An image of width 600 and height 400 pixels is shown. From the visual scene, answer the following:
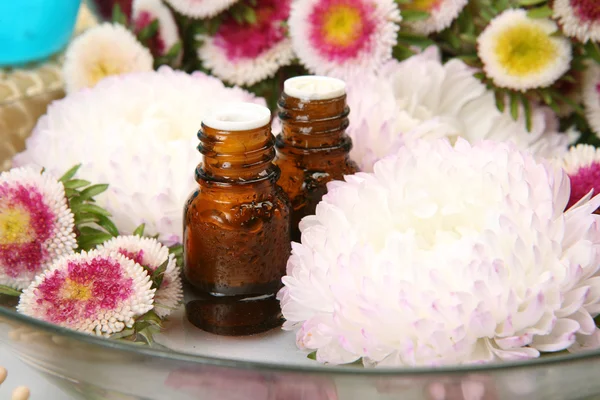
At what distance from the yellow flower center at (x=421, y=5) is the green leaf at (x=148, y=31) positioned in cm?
21

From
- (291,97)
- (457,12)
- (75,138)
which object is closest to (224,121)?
(291,97)

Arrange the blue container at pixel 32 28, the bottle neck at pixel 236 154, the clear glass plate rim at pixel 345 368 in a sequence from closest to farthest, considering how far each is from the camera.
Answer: the clear glass plate rim at pixel 345 368, the bottle neck at pixel 236 154, the blue container at pixel 32 28

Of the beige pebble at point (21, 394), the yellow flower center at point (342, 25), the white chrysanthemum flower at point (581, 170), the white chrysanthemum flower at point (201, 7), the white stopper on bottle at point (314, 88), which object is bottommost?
the beige pebble at point (21, 394)

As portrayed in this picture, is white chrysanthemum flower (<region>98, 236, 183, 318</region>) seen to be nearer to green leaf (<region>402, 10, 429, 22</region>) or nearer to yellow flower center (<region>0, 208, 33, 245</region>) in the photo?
yellow flower center (<region>0, 208, 33, 245</region>)

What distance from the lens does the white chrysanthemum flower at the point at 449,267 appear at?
326mm

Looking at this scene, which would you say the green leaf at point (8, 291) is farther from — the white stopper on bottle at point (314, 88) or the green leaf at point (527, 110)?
the green leaf at point (527, 110)

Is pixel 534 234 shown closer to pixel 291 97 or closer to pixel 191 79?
pixel 291 97

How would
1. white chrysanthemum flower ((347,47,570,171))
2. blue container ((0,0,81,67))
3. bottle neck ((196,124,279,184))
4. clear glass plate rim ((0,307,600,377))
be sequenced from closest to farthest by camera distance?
clear glass plate rim ((0,307,600,377))
bottle neck ((196,124,279,184))
white chrysanthemum flower ((347,47,570,171))
blue container ((0,0,81,67))

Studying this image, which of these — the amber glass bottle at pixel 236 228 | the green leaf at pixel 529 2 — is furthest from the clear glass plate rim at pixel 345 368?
the green leaf at pixel 529 2

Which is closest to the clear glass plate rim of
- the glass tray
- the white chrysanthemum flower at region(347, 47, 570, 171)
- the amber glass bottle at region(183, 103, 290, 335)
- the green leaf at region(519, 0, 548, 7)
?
the glass tray

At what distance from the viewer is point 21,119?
0.61m

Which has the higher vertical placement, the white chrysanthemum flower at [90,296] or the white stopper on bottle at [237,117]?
the white stopper on bottle at [237,117]

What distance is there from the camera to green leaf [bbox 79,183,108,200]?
45 centimetres

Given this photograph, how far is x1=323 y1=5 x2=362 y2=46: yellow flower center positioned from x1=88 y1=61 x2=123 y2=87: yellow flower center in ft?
0.60
